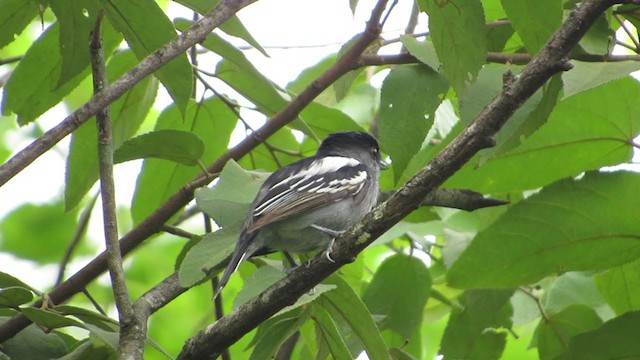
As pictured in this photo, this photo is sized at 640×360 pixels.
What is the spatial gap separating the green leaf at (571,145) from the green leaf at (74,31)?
138 cm

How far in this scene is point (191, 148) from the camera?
3.67 m

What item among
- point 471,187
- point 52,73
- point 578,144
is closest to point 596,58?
point 578,144

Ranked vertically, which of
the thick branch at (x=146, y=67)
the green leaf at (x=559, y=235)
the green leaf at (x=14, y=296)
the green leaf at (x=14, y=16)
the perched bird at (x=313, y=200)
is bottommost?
the green leaf at (x=559, y=235)

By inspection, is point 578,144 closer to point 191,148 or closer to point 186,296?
point 191,148

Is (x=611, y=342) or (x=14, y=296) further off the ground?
(x=14, y=296)

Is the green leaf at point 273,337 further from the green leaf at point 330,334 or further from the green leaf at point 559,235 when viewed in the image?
the green leaf at point 559,235

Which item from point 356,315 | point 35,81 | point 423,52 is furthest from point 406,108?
point 35,81

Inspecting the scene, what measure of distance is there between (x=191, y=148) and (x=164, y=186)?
710mm

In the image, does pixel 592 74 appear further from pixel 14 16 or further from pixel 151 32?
pixel 14 16

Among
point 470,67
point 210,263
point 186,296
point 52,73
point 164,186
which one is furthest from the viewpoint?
point 186,296

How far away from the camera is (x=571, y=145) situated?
353 centimetres

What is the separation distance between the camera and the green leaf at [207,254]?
308cm

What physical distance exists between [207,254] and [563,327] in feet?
5.58

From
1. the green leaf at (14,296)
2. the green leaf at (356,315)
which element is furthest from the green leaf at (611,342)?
the green leaf at (14,296)
